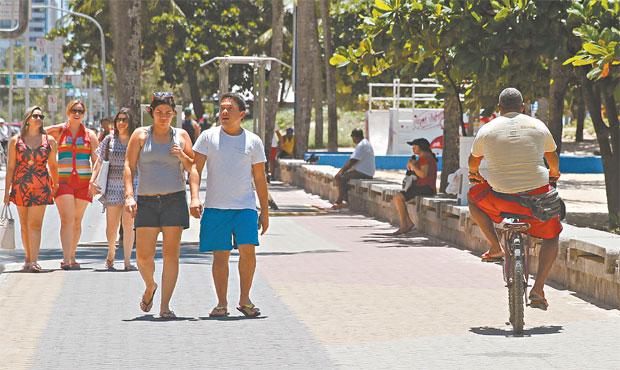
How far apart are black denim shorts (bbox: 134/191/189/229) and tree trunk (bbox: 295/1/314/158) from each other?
2970cm

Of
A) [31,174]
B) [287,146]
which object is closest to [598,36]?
[31,174]

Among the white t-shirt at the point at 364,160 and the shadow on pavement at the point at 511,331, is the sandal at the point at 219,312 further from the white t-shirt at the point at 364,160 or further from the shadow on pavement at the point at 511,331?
the white t-shirt at the point at 364,160

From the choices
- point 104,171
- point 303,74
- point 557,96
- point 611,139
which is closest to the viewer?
point 104,171

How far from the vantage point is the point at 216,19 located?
70938 millimetres

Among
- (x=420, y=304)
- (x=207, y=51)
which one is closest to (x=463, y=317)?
(x=420, y=304)

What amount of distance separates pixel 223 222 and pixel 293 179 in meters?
27.2

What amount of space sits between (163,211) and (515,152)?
269 centimetres

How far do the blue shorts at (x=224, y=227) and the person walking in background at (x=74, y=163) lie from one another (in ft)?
14.7

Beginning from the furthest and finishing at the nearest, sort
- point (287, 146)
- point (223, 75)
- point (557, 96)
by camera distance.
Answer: point (287, 146), point (223, 75), point (557, 96)

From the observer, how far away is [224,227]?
11180mm

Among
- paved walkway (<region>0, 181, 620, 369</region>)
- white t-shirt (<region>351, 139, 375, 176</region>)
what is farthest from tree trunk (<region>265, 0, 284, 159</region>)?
paved walkway (<region>0, 181, 620, 369</region>)

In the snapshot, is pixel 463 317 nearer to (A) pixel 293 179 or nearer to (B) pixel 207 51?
(A) pixel 293 179

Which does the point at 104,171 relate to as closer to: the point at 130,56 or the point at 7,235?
the point at 7,235

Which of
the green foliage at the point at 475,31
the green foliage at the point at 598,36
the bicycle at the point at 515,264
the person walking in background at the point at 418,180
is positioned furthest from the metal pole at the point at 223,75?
the bicycle at the point at 515,264
